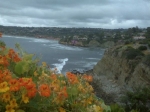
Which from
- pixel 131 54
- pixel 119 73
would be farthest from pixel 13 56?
pixel 131 54

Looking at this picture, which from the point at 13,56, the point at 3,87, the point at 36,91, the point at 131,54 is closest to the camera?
the point at 3,87

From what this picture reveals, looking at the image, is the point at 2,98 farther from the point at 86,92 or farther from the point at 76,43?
the point at 76,43

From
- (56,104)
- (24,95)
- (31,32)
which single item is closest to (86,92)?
(56,104)

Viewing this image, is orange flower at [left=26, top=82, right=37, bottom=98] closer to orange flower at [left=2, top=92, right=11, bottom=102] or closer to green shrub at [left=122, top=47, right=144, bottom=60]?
orange flower at [left=2, top=92, right=11, bottom=102]

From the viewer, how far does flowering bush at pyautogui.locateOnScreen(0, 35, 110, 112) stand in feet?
5.14

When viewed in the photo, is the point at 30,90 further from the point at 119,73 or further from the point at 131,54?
the point at 131,54

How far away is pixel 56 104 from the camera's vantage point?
5.74ft

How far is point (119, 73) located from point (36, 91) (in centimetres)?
4496

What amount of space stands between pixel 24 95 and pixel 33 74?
2.17 feet

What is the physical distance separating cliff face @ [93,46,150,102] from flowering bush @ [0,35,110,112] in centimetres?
3172

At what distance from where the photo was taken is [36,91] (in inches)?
65.1

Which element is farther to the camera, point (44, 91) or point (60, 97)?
point (60, 97)

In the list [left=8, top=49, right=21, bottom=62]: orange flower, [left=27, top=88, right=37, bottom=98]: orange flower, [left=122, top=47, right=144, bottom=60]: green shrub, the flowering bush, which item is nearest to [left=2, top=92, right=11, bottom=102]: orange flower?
the flowering bush

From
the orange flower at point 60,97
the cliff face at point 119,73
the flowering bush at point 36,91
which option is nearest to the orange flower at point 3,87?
the flowering bush at point 36,91
